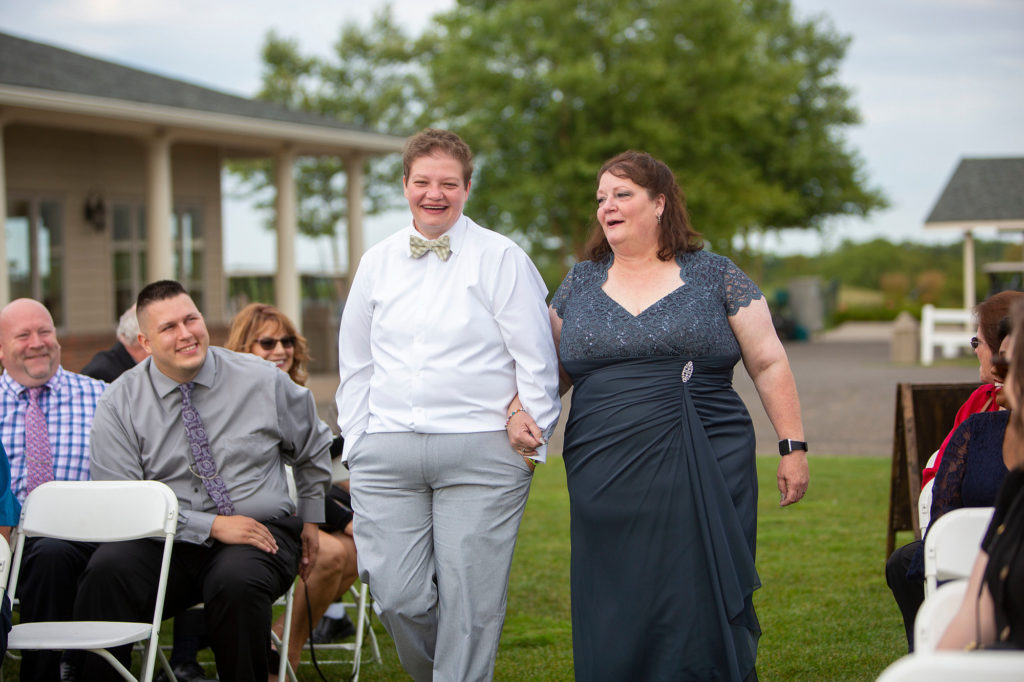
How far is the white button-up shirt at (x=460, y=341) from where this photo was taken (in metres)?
3.68

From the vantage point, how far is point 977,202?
26359 mm

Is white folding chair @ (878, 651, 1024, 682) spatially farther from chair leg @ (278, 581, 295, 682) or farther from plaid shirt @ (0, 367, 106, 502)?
plaid shirt @ (0, 367, 106, 502)

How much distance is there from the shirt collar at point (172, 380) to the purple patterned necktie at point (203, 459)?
0.09 metres

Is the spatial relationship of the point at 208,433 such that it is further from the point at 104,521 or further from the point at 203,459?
the point at 104,521

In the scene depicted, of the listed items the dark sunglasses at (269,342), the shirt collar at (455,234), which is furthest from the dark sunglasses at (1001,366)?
the dark sunglasses at (269,342)

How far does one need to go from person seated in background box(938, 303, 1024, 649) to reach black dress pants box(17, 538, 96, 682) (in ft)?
11.1

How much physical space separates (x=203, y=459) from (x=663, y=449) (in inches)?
73.2

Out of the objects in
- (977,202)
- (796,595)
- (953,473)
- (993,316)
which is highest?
(977,202)

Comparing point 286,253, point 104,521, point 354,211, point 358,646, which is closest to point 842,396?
point 354,211

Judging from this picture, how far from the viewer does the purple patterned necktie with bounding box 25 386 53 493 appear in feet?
15.9

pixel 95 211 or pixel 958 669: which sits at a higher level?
pixel 95 211

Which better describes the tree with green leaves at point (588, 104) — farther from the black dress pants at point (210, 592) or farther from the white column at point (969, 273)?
the black dress pants at point (210, 592)

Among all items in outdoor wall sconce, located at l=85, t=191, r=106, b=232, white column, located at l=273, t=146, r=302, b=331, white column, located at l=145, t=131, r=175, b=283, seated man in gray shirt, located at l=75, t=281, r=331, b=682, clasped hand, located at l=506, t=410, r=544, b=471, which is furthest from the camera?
white column, located at l=273, t=146, r=302, b=331

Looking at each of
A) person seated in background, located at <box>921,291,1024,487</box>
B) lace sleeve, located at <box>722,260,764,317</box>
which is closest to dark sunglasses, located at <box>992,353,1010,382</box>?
person seated in background, located at <box>921,291,1024,487</box>
